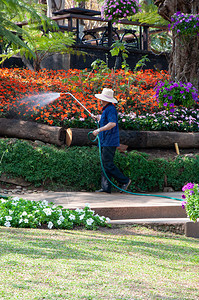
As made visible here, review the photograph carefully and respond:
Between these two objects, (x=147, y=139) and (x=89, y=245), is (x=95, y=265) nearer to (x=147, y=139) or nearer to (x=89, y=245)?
(x=89, y=245)

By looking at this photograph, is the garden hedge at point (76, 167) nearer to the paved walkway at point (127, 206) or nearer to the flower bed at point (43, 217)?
the paved walkway at point (127, 206)

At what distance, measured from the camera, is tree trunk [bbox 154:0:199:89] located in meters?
11.5

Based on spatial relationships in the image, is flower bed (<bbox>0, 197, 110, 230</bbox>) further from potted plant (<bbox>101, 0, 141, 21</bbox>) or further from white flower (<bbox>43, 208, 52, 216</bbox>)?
potted plant (<bbox>101, 0, 141, 21</bbox>)

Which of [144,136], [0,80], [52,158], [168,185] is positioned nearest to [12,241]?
[52,158]

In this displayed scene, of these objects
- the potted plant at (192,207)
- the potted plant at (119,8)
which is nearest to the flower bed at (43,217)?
the potted plant at (192,207)

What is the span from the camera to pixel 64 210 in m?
5.52

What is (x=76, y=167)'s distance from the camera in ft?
26.6

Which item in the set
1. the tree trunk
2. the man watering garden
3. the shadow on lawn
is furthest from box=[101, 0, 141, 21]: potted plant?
the shadow on lawn

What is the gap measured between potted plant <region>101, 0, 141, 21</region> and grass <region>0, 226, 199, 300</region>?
921cm

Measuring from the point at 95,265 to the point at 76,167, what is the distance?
4557 millimetres

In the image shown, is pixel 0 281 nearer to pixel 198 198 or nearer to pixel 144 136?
pixel 198 198

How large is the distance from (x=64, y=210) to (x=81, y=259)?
1763 millimetres

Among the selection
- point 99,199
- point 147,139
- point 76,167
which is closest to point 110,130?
point 76,167

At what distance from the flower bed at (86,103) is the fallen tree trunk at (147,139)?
1.30 feet
